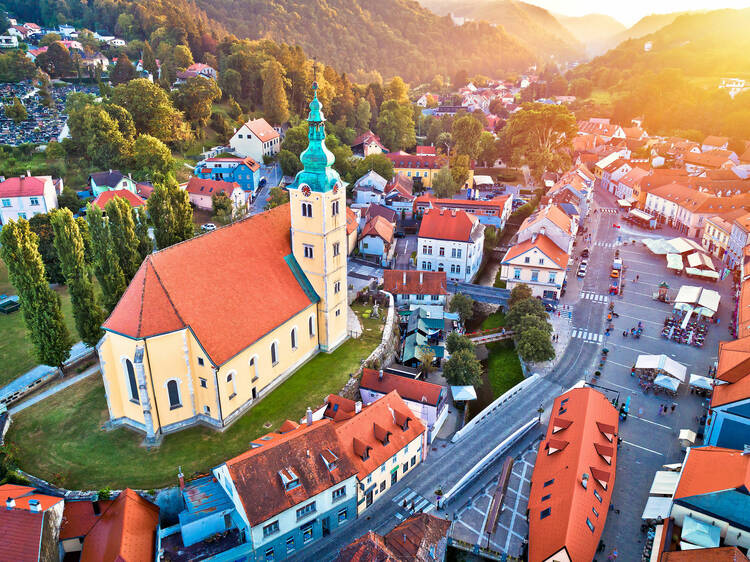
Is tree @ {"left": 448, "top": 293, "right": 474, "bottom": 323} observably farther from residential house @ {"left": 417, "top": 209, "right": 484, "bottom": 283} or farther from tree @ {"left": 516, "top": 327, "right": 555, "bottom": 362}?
tree @ {"left": 516, "top": 327, "right": 555, "bottom": 362}

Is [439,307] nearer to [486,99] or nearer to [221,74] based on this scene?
[221,74]

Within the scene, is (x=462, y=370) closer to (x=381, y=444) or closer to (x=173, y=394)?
(x=381, y=444)

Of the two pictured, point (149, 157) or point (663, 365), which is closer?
point (663, 365)

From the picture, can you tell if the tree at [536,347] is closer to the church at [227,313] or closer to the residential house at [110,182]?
the church at [227,313]

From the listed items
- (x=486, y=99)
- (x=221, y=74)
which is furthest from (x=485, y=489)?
(x=486, y=99)

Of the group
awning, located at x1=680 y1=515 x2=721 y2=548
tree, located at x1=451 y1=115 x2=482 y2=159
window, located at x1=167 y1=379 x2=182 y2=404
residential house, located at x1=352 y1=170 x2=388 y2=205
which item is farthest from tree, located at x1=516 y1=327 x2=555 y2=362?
tree, located at x1=451 y1=115 x2=482 y2=159

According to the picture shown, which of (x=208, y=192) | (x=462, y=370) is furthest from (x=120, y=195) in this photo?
(x=462, y=370)
